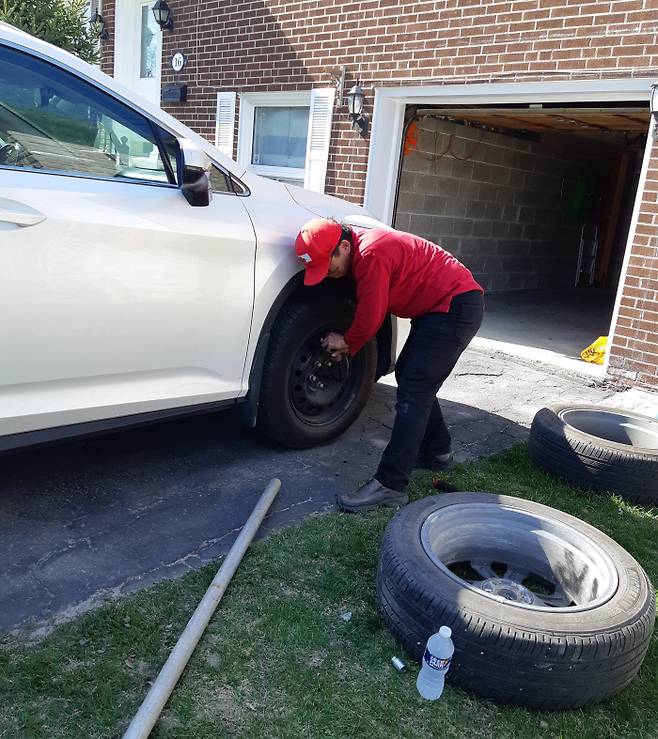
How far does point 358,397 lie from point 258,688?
220 cm

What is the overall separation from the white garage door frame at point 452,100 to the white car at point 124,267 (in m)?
3.57

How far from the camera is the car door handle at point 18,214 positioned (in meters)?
2.54

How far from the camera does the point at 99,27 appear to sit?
11.4 metres

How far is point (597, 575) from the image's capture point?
258 cm

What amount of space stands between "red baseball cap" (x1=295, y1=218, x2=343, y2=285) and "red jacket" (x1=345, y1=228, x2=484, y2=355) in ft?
0.48

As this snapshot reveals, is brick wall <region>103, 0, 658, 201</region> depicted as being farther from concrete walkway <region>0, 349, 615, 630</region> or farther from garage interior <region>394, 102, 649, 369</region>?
concrete walkway <region>0, 349, 615, 630</region>

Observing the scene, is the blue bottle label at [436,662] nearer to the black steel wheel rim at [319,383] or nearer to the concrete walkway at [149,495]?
the concrete walkway at [149,495]

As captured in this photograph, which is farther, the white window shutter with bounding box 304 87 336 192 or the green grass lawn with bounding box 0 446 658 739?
the white window shutter with bounding box 304 87 336 192

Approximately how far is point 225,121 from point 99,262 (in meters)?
7.30

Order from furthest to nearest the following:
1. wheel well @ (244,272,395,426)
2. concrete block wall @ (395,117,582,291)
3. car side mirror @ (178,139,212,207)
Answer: concrete block wall @ (395,117,582,291) < wheel well @ (244,272,395,426) < car side mirror @ (178,139,212,207)

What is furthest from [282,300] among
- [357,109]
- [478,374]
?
[357,109]

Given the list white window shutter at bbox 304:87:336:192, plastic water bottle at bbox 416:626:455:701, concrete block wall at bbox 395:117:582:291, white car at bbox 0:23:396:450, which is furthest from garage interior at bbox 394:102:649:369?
plastic water bottle at bbox 416:626:455:701

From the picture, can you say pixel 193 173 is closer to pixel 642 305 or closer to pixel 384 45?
pixel 642 305

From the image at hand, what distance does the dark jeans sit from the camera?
340 cm
